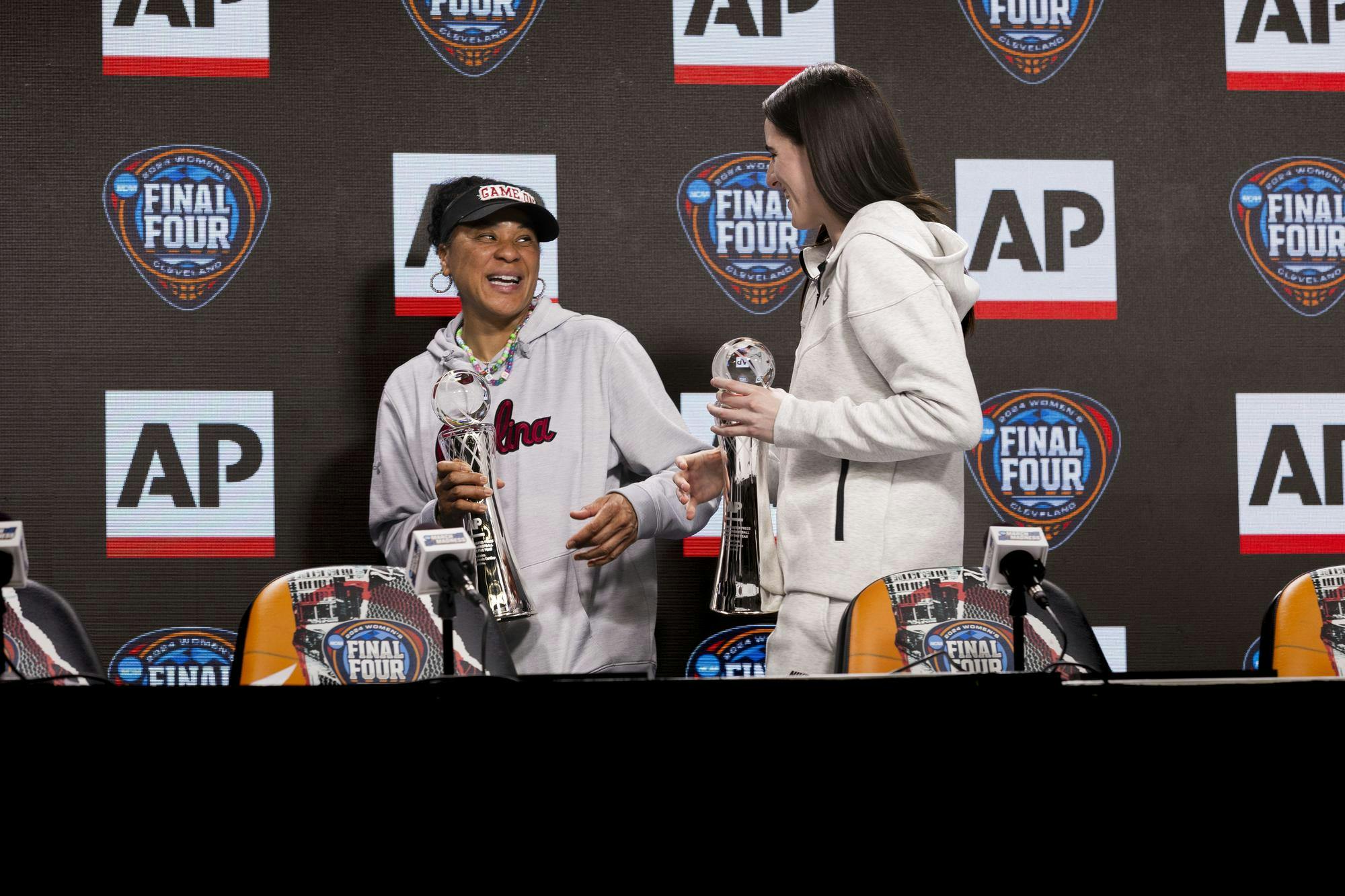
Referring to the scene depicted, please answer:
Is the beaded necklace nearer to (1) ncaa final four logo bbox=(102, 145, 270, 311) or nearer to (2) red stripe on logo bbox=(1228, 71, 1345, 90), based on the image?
(1) ncaa final four logo bbox=(102, 145, 270, 311)

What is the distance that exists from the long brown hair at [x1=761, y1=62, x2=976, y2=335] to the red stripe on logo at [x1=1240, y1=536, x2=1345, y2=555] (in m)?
1.60

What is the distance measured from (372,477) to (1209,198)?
224 cm

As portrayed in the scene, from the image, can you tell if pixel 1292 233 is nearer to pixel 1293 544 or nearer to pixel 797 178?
pixel 1293 544

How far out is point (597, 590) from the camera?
2.59 metres

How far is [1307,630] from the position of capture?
212cm

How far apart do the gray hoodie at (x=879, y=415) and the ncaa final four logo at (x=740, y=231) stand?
1002 millimetres

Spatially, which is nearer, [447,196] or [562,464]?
[562,464]

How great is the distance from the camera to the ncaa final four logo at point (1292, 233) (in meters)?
3.13

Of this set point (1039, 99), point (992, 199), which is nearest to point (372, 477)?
point (992, 199)

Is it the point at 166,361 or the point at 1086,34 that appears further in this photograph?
the point at 1086,34

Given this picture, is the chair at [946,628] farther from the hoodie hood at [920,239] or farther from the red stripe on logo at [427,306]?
the red stripe on logo at [427,306]

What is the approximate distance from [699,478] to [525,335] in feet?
2.13

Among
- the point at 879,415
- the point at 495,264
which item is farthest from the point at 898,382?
the point at 495,264

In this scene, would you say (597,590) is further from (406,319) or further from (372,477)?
(406,319)
